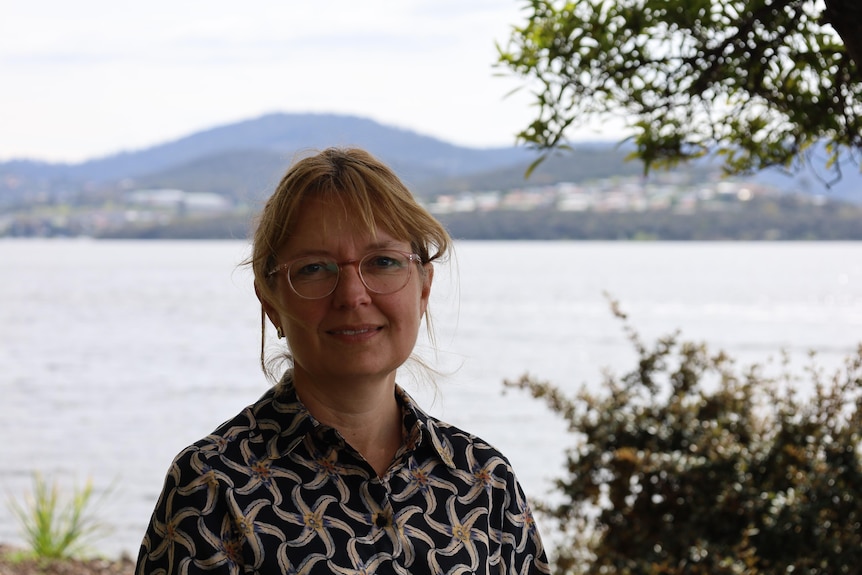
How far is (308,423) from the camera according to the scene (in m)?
2.01

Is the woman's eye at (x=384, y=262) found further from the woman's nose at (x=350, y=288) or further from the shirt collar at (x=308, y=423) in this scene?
the shirt collar at (x=308, y=423)

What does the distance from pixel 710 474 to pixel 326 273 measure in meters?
3.57

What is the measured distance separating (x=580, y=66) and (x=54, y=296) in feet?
258

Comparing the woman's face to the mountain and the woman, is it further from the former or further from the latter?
the mountain

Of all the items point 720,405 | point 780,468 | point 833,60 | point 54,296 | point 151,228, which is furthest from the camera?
point 151,228

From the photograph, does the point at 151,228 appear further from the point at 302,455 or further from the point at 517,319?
the point at 302,455

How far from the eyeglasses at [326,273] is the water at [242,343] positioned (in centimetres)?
32

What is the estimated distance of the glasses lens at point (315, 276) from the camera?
80.0 inches

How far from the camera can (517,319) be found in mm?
53000

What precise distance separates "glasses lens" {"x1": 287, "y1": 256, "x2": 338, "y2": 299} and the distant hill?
133 feet

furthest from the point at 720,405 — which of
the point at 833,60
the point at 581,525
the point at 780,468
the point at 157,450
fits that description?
the point at 157,450

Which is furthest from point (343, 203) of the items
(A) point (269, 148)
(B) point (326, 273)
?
(A) point (269, 148)

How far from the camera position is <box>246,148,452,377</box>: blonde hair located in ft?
6.70

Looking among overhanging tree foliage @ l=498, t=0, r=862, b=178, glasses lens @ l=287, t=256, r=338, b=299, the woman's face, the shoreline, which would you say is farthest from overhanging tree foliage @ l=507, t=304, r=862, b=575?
the shoreline
